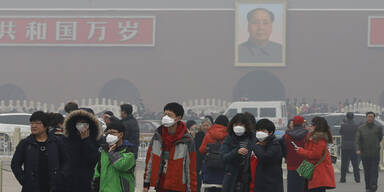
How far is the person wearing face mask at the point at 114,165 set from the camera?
8.73 meters

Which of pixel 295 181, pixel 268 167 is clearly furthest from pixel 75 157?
pixel 295 181

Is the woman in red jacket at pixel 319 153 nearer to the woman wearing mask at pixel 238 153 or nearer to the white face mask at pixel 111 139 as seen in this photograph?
the woman wearing mask at pixel 238 153

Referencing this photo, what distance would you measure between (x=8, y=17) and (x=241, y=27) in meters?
11.6

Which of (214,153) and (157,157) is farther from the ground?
(157,157)

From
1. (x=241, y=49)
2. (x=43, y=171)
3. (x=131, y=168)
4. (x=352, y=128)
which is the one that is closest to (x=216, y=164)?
(x=131, y=168)

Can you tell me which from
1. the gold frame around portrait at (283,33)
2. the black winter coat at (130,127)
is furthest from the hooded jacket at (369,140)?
the gold frame around portrait at (283,33)

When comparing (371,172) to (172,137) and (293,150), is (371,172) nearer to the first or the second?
(293,150)

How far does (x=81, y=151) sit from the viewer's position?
29.9ft

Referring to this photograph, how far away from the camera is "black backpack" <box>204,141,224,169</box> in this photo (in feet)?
36.9

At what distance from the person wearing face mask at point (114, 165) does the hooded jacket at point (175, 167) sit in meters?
0.23

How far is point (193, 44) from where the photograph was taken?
44.2 meters

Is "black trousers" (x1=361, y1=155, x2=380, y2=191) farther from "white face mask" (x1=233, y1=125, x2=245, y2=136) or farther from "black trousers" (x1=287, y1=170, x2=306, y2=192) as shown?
"white face mask" (x1=233, y1=125, x2=245, y2=136)

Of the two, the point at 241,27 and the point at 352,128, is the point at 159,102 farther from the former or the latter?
the point at 352,128

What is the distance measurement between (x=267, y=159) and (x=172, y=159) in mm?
1531
